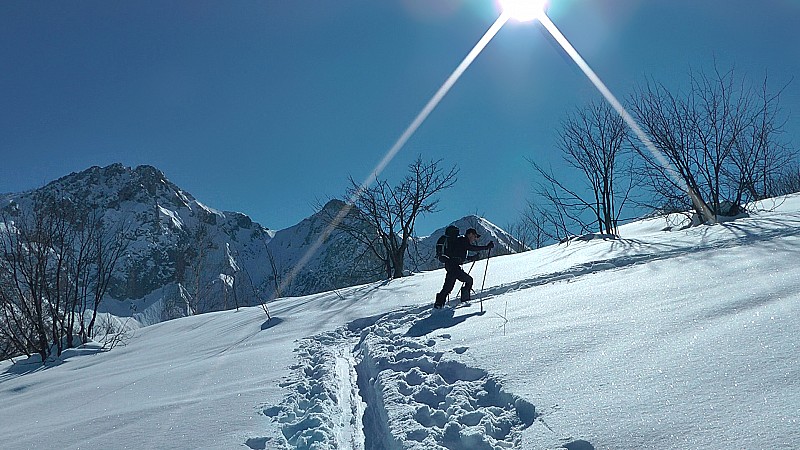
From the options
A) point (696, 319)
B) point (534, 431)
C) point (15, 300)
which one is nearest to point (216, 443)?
point (534, 431)

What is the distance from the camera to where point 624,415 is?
109 inches

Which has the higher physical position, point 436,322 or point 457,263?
point 457,263

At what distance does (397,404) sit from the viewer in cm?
392

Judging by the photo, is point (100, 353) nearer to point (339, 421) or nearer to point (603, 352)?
point (339, 421)

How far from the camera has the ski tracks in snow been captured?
10.5ft

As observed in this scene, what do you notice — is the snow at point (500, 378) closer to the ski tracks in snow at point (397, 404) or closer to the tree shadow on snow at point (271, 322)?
the ski tracks in snow at point (397, 404)

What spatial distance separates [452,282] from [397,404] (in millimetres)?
3870

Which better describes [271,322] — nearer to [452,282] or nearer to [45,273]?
[452,282]

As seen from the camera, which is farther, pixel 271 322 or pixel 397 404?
pixel 271 322

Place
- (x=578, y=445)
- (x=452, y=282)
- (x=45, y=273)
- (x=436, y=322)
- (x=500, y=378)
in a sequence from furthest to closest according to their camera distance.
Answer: (x=45, y=273) → (x=452, y=282) → (x=436, y=322) → (x=500, y=378) → (x=578, y=445)

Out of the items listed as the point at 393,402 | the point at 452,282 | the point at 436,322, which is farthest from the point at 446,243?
the point at 393,402

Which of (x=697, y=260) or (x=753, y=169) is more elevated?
(x=753, y=169)

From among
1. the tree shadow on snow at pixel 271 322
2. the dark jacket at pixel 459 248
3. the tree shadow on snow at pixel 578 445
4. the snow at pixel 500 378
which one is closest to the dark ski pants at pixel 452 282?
the dark jacket at pixel 459 248

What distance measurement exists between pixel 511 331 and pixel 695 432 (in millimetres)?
2704
